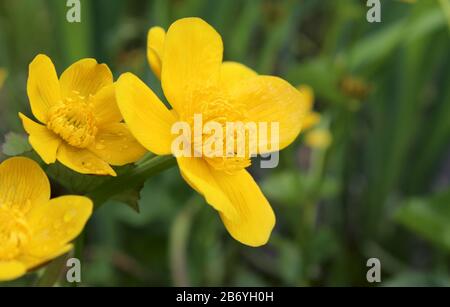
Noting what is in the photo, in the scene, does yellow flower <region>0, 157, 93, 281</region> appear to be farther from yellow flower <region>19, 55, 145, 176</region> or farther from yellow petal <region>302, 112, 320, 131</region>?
yellow petal <region>302, 112, 320, 131</region>

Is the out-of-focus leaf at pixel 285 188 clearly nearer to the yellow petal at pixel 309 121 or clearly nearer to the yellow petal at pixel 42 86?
the yellow petal at pixel 309 121

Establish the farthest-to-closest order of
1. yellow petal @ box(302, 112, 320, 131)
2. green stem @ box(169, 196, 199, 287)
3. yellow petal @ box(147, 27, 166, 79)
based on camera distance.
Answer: yellow petal @ box(302, 112, 320, 131) → green stem @ box(169, 196, 199, 287) → yellow petal @ box(147, 27, 166, 79)

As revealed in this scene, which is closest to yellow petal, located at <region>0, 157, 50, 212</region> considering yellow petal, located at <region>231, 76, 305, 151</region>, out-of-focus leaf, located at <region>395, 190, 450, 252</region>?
yellow petal, located at <region>231, 76, 305, 151</region>

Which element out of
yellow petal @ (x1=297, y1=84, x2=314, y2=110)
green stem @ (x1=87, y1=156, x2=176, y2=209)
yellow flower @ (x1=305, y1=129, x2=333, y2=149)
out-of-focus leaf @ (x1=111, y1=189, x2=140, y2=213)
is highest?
yellow petal @ (x1=297, y1=84, x2=314, y2=110)

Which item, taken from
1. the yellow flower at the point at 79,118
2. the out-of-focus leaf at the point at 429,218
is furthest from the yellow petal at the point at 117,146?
the out-of-focus leaf at the point at 429,218

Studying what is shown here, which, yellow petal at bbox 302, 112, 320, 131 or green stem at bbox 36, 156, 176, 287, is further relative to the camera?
yellow petal at bbox 302, 112, 320, 131

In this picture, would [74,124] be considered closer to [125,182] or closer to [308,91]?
[125,182]
